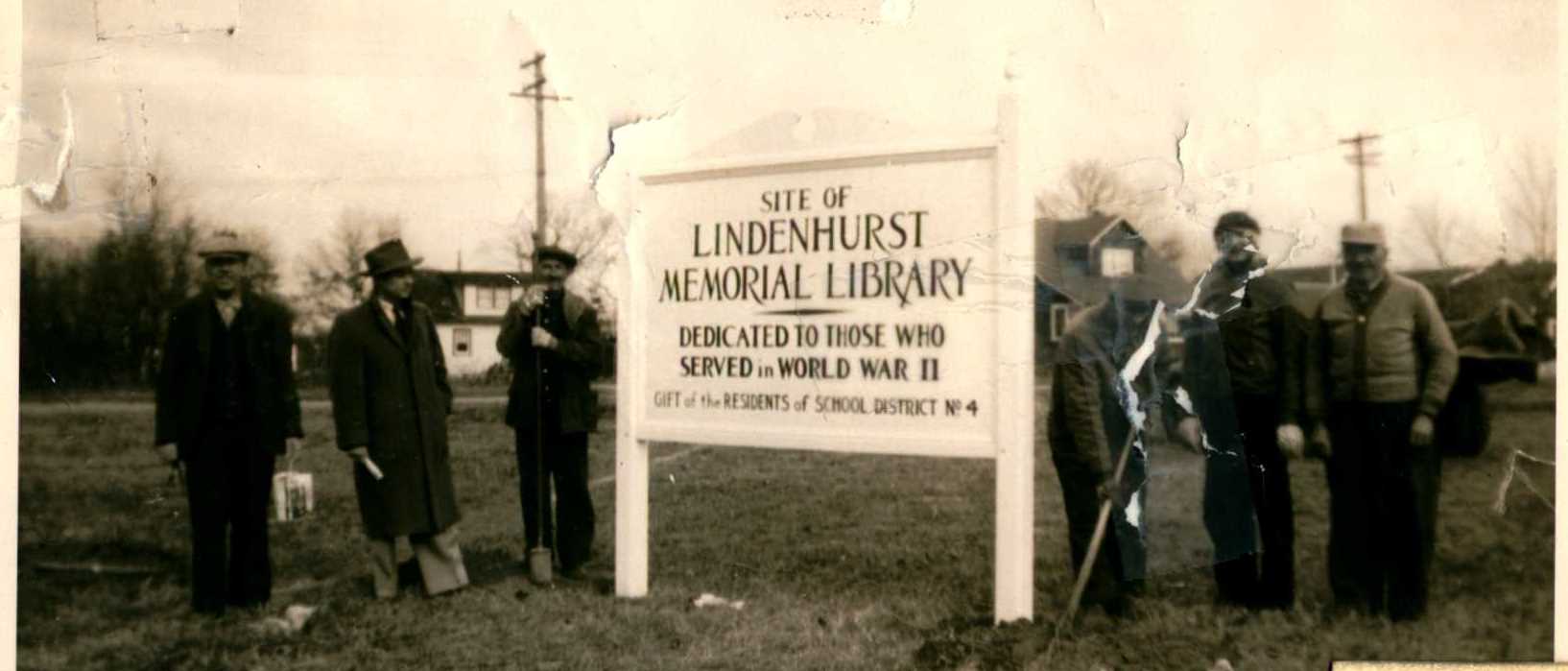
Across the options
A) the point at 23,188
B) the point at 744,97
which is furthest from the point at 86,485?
the point at 744,97

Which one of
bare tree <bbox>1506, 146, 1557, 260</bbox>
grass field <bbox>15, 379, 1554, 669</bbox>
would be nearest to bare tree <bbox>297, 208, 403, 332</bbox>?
grass field <bbox>15, 379, 1554, 669</bbox>

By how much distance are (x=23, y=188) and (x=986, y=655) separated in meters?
2.91

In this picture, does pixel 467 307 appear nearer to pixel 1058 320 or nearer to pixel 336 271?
pixel 336 271

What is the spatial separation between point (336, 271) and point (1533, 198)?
3.24 meters

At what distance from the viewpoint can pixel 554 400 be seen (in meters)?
3.56

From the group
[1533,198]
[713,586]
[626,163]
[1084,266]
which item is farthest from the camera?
[713,586]

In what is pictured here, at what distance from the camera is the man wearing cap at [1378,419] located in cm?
332

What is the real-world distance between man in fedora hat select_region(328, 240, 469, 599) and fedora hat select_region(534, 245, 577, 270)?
33cm

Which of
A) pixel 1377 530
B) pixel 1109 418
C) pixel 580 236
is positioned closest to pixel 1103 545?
pixel 1109 418

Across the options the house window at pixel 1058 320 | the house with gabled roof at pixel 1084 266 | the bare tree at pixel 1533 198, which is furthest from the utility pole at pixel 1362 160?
the house window at pixel 1058 320

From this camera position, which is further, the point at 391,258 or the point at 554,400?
the point at 554,400

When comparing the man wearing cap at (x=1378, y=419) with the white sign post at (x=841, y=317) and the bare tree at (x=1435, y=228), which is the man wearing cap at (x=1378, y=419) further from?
the white sign post at (x=841, y=317)

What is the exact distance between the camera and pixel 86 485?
3.50m

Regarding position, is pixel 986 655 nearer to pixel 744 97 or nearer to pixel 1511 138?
pixel 744 97
